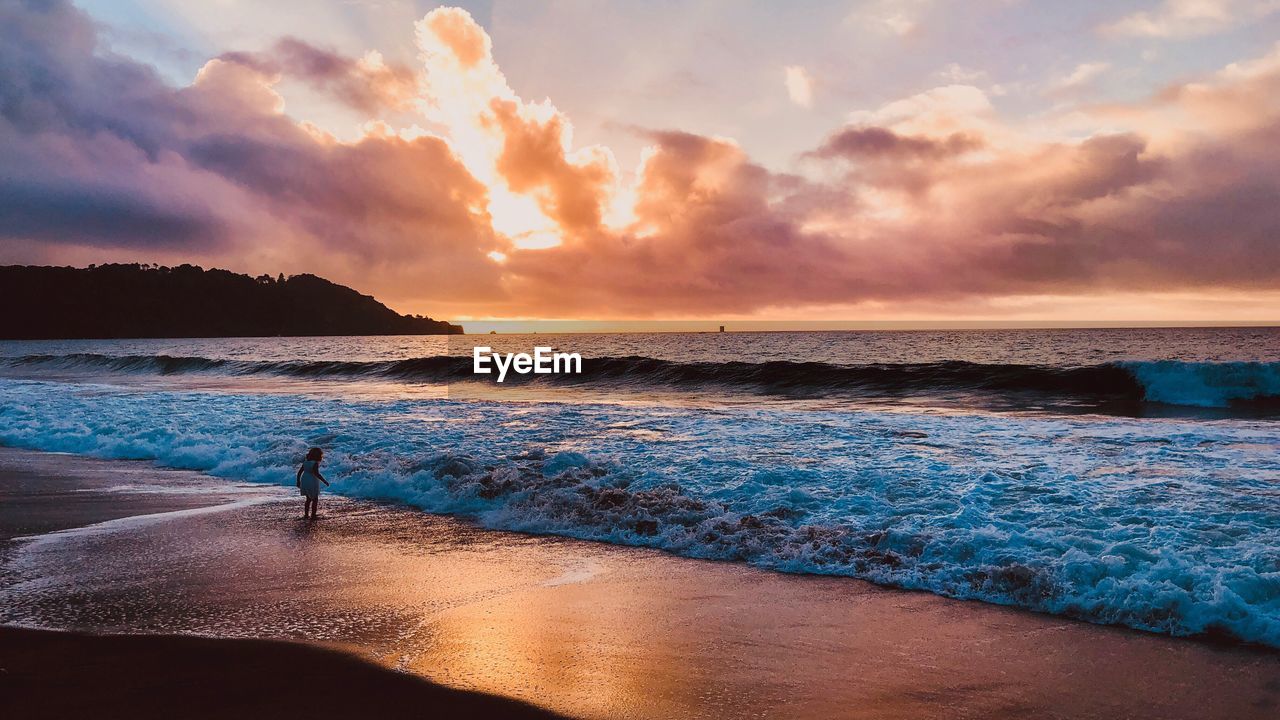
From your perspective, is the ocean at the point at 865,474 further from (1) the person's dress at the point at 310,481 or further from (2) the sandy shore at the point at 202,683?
(2) the sandy shore at the point at 202,683

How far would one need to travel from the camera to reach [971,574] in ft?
23.6

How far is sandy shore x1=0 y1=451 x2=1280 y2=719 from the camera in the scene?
4746 mm

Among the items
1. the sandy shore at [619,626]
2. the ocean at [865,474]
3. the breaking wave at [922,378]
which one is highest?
the breaking wave at [922,378]

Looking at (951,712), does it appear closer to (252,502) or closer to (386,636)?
(386,636)

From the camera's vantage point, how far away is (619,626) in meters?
5.98

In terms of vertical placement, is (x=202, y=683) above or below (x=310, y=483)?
below

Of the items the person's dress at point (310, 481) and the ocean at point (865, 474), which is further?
the person's dress at point (310, 481)

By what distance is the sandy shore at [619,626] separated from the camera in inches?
187

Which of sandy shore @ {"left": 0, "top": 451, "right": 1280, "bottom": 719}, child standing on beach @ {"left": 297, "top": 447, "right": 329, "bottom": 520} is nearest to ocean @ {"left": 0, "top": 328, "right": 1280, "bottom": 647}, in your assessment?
sandy shore @ {"left": 0, "top": 451, "right": 1280, "bottom": 719}

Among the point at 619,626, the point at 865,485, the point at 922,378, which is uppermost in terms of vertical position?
the point at 922,378

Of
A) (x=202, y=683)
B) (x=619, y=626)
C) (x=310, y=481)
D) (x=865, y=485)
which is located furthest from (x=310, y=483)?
(x=865, y=485)

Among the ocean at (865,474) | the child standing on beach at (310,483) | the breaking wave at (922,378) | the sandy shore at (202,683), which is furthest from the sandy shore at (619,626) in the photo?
the breaking wave at (922,378)

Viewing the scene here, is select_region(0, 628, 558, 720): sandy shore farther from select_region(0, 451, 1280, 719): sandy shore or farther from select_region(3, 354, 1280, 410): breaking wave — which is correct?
select_region(3, 354, 1280, 410): breaking wave

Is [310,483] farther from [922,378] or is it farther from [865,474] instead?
[922,378]
